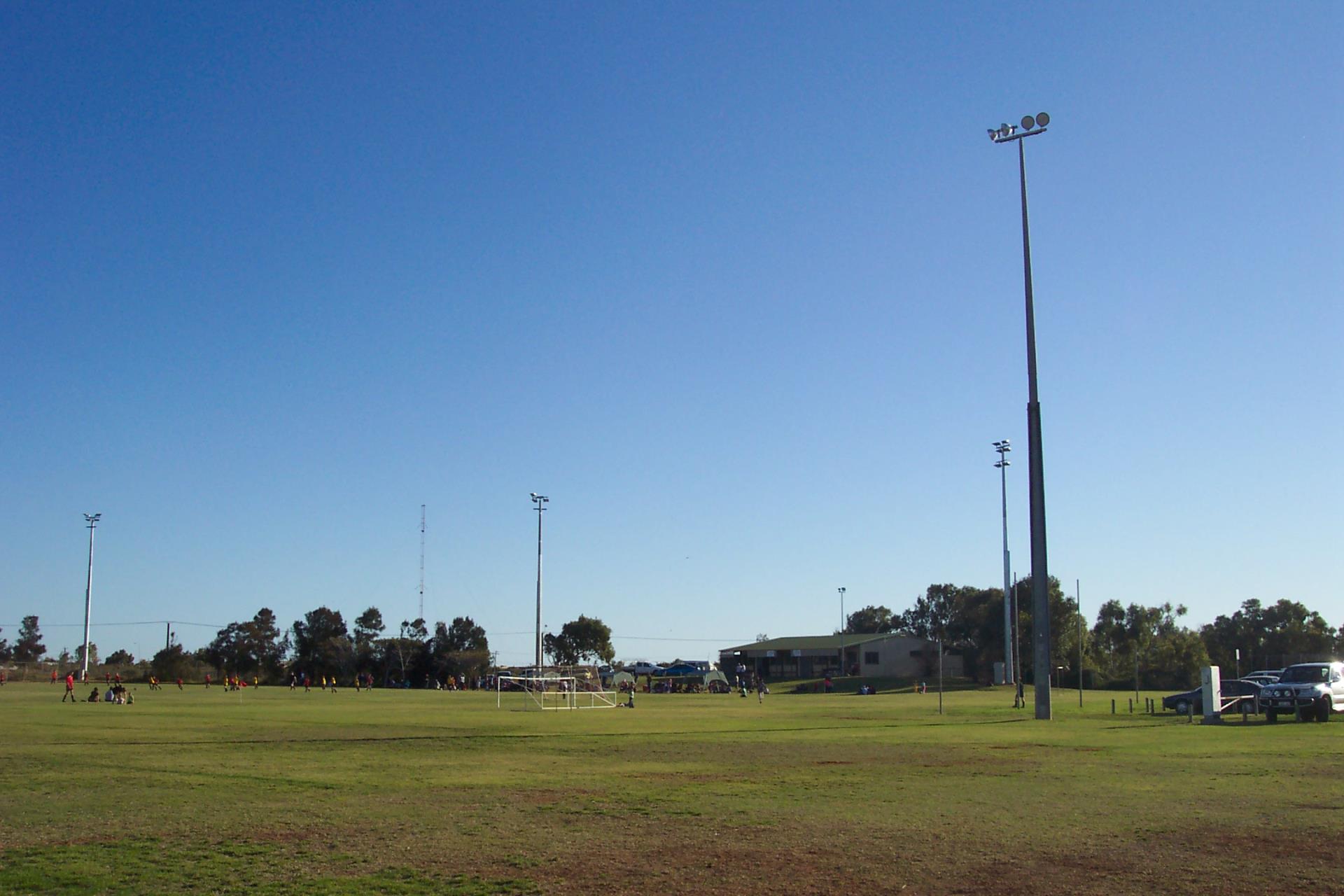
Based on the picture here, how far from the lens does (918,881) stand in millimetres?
10484

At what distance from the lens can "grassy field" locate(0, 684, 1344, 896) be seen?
1068 centimetres

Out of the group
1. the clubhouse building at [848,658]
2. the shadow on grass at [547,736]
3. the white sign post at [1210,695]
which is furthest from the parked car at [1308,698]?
the clubhouse building at [848,658]

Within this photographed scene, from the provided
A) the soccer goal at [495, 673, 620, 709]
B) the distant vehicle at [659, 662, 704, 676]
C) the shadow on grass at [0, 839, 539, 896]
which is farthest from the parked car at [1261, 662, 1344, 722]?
the distant vehicle at [659, 662, 704, 676]

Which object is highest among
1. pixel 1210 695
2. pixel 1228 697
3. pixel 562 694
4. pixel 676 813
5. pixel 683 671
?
pixel 1210 695

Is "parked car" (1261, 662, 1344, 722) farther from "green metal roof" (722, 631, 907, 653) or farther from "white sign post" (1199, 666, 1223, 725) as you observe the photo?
"green metal roof" (722, 631, 907, 653)

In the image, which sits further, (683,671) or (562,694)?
(683,671)

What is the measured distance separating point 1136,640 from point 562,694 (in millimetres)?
90132

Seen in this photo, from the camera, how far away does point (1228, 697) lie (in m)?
41.9

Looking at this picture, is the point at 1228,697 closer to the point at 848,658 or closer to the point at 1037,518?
the point at 1037,518

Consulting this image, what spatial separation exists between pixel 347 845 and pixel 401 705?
4723 centimetres

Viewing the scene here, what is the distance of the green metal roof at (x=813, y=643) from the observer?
12425 cm

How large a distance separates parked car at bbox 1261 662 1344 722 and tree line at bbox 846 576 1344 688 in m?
50.6

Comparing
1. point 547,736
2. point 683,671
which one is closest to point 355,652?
point 683,671

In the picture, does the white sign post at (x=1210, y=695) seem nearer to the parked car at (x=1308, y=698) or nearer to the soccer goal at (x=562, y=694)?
the parked car at (x=1308, y=698)
